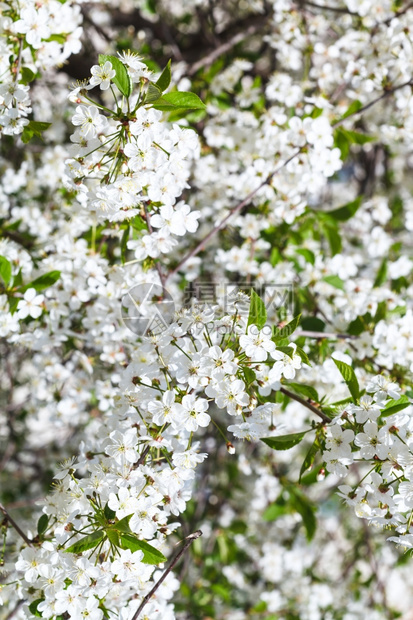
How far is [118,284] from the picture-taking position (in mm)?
1903

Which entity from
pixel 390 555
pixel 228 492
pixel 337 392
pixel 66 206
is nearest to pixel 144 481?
pixel 337 392

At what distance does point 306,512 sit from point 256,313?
55.2 inches

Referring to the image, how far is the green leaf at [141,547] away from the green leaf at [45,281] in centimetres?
88

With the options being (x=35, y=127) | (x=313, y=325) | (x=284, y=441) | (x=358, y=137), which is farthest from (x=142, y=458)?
(x=358, y=137)

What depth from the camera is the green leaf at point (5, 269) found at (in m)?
1.79

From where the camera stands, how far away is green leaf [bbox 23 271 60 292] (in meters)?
1.85

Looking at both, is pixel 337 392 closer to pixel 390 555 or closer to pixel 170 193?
pixel 170 193

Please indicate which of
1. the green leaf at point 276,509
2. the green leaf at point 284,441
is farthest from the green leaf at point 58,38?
the green leaf at point 276,509

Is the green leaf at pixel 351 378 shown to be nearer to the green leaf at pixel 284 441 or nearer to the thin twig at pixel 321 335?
the green leaf at pixel 284 441

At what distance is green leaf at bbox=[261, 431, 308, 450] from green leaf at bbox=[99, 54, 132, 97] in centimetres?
96

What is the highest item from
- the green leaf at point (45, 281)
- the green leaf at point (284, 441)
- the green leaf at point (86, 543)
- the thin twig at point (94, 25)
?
the thin twig at point (94, 25)

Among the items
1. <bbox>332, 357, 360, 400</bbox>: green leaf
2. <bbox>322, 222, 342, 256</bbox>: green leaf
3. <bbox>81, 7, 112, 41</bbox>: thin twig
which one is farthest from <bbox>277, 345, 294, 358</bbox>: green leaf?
<bbox>81, 7, 112, 41</bbox>: thin twig

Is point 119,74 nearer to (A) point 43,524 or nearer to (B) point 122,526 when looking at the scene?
(B) point 122,526

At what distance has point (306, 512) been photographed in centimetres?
244
